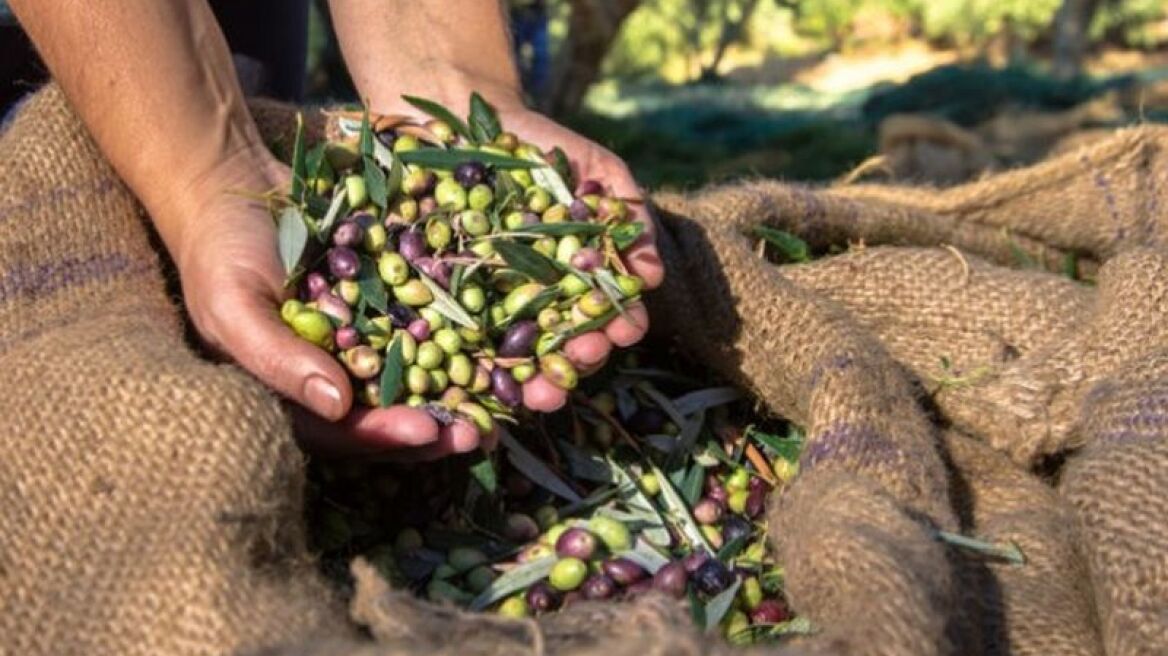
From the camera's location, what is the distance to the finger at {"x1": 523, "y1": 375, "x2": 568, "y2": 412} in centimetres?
147

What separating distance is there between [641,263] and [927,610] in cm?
53

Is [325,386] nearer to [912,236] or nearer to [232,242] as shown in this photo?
[232,242]

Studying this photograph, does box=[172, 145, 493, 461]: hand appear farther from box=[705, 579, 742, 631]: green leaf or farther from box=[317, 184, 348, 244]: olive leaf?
box=[705, 579, 742, 631]: green leaf

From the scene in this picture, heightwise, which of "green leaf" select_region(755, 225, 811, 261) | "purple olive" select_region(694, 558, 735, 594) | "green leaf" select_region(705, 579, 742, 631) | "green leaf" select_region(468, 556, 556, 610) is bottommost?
"green leaf" select_region(468, 556, 556, 610)

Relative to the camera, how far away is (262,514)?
119 centimetres

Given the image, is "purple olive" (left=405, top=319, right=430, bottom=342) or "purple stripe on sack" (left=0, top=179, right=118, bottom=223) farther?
"purple stripe on sack" (left=0, top=179, right=118, bottom=223)

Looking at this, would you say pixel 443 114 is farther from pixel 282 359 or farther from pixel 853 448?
pixel 853 448

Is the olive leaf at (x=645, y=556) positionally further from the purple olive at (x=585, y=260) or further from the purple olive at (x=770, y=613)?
the purple olive at (x=585, y=260)

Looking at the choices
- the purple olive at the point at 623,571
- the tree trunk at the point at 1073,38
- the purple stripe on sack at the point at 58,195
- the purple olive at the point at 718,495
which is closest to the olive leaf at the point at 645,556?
the purple olive at the point at 623,571

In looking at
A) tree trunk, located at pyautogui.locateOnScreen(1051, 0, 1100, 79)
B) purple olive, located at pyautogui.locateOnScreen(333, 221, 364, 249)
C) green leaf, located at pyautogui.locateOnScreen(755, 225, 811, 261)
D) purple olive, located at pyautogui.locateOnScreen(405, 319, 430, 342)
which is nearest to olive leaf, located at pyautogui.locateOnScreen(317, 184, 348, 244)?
purple olive, located at pyautogui.locateOnScreen(333, 221, 364, 249)

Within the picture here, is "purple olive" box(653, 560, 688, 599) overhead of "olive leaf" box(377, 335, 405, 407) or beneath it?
beneath

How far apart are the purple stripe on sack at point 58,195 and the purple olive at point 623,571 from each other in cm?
69

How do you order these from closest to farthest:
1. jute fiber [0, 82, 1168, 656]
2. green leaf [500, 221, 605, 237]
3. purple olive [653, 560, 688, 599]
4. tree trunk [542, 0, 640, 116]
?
jute fiber [0, 82, 1168, 656], purple olive [653, 560, 688, 599], green leaf [500, 221, 605, 237], tree trunk [542, 0, 640, 116]

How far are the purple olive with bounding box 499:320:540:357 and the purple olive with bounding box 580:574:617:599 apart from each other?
240 mm
